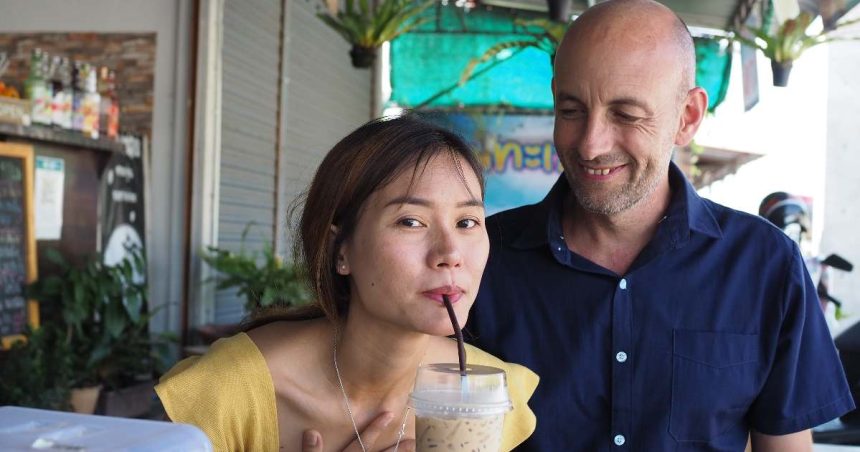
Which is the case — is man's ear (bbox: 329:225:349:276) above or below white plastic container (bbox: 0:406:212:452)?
above

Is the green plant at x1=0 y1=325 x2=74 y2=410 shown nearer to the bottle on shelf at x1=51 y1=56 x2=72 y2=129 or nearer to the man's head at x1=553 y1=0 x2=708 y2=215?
the bottle on shelf at x1=51 y1=56 x2=72 y2=129

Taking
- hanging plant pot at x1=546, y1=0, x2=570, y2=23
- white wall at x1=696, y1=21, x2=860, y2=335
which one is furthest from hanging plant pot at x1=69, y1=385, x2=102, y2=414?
white wall at x1=696, y1=21, x2=860, y2=335

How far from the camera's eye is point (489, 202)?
9047 mm

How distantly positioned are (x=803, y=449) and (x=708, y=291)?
456 mm

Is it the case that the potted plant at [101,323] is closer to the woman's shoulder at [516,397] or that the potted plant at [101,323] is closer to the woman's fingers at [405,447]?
the woman's shoulder at [516,397]

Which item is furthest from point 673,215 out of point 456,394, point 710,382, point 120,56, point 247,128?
point 247,128

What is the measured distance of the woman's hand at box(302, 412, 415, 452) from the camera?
164cm

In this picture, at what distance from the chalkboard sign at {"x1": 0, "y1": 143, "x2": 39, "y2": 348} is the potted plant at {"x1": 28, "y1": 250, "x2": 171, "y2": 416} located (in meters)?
0.10

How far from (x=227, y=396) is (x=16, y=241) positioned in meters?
3.81

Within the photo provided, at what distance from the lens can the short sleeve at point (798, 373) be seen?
7.01 feet

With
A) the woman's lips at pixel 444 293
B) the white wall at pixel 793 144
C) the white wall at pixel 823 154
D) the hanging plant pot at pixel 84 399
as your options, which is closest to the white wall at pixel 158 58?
the hanging plant pot at pixel 84 399

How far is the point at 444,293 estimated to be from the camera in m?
1.58

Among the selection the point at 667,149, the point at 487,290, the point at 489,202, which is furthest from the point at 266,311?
the point at 489,202

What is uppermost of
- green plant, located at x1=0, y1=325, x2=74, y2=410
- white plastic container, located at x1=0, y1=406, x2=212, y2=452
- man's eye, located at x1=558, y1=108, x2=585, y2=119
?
man's eye, located at x1=558, y1=108, x2=585, y2=119
